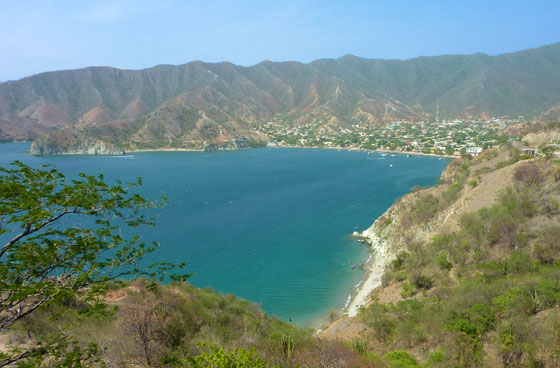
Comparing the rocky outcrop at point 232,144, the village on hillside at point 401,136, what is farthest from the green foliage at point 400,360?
the rocky outcrop at point 232,144

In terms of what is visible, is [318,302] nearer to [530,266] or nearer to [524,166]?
[530,266]

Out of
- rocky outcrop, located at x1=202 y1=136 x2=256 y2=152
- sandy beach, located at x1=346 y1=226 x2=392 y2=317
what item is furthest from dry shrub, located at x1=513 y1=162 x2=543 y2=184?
rocky outcrop, located at x1=202 y1=136 x2=256 y2=152

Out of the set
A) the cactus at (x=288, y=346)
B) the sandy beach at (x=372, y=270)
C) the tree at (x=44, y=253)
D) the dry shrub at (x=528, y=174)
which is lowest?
the sandy beach at (x=372, y=270)

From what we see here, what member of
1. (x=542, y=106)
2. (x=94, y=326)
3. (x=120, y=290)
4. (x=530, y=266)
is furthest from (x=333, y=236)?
(x=542, y=106)

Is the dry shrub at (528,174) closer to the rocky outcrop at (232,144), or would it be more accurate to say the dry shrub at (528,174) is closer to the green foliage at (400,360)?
the green foliage at (400,360)

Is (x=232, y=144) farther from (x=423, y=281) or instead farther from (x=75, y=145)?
(x=423, y=281)

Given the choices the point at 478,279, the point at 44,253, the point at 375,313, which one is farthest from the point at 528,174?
the point at 44,253
